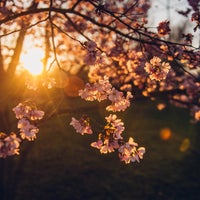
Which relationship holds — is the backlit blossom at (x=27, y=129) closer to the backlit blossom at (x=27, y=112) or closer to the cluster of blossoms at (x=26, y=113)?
the cluster of blossoms at (x=26, y=113)

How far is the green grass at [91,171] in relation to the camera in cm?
1363

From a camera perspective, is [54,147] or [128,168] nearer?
[128,168]

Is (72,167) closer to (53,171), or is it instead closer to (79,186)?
(53,171)

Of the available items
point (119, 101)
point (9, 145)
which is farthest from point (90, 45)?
point (9, 145)

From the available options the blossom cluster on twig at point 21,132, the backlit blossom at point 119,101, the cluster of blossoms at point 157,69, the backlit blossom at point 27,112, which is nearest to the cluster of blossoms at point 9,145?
the blossom cluster on twig at point 21,132

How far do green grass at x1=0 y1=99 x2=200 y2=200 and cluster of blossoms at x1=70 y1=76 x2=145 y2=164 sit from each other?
12.7 ft

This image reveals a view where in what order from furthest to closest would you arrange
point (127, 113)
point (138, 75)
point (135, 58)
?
point (127, 113) < point (138, 75) < point (135, 58)

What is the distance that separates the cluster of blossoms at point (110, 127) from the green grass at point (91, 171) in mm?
3873

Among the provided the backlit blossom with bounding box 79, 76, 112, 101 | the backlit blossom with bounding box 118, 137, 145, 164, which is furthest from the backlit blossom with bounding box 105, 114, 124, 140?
the backlit blossom with bounding box 79, 76, 112, 101

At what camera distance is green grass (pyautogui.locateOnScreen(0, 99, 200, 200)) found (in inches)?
537

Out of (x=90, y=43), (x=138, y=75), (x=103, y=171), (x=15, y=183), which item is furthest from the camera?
(x=103, y=171)

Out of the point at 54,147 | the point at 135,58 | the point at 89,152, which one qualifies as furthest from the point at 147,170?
the point at 135,58

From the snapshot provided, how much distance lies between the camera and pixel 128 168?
17312mm

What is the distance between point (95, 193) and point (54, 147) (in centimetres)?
570
